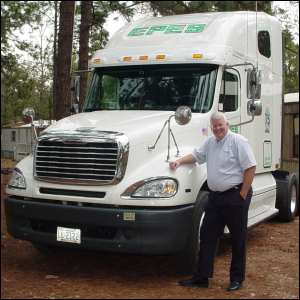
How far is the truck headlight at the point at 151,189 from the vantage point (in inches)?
216

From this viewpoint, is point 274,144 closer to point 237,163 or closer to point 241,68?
point 241,68

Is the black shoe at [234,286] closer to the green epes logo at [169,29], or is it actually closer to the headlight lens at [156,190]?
the headlight lens at [156,190]

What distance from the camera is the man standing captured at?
17.9 feet

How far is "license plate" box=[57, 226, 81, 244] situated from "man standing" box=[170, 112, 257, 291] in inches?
50.7

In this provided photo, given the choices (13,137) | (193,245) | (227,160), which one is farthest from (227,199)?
(13,137)

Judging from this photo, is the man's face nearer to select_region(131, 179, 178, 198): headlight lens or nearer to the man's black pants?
the man's black pants

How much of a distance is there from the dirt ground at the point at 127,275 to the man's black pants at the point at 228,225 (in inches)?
9.9

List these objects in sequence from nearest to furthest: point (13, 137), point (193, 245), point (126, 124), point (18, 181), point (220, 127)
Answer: point (220, 127), point (193, 245), point (126, 124), point (18, 181), point (13, 137)

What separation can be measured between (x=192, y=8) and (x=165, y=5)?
108 centimetres

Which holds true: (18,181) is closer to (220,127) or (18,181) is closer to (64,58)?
(220,127)

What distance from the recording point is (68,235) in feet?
18.7

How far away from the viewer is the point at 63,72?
11.2m

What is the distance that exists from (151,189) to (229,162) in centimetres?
92

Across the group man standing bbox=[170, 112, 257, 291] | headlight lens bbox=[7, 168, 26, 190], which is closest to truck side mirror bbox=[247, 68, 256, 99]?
man standing bbox=[170, 112, 257, 291]
